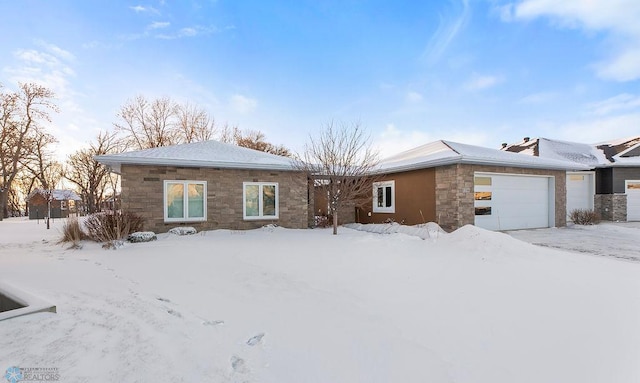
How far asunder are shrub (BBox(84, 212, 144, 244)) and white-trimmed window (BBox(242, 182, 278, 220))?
138 inches

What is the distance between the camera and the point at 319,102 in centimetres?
1402

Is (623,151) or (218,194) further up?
(623,151)

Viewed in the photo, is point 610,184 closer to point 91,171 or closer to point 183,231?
point 183,231

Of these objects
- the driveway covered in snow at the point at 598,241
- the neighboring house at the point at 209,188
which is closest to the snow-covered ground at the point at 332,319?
the driveway covered in snow at the point at 598,241

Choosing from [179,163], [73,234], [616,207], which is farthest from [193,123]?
[616,207]

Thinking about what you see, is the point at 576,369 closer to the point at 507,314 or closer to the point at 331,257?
the point at 507,314

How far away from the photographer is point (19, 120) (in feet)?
71.8

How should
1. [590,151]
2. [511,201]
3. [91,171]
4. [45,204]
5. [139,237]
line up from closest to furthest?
[139,237] → [511,201] → [590,151] → [45,204] → [91,171]

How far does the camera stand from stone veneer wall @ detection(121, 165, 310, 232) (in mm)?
9500

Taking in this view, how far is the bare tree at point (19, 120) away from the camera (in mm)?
20844

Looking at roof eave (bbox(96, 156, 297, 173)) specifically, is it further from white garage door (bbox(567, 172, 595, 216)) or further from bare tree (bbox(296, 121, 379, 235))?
white garage door (bbox(567, 172, 595, 216))

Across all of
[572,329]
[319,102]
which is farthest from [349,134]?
[572,329]

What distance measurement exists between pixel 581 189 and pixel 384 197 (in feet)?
37.1

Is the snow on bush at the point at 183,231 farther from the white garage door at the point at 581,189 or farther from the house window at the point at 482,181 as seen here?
the white garage door at the point at 581,189
